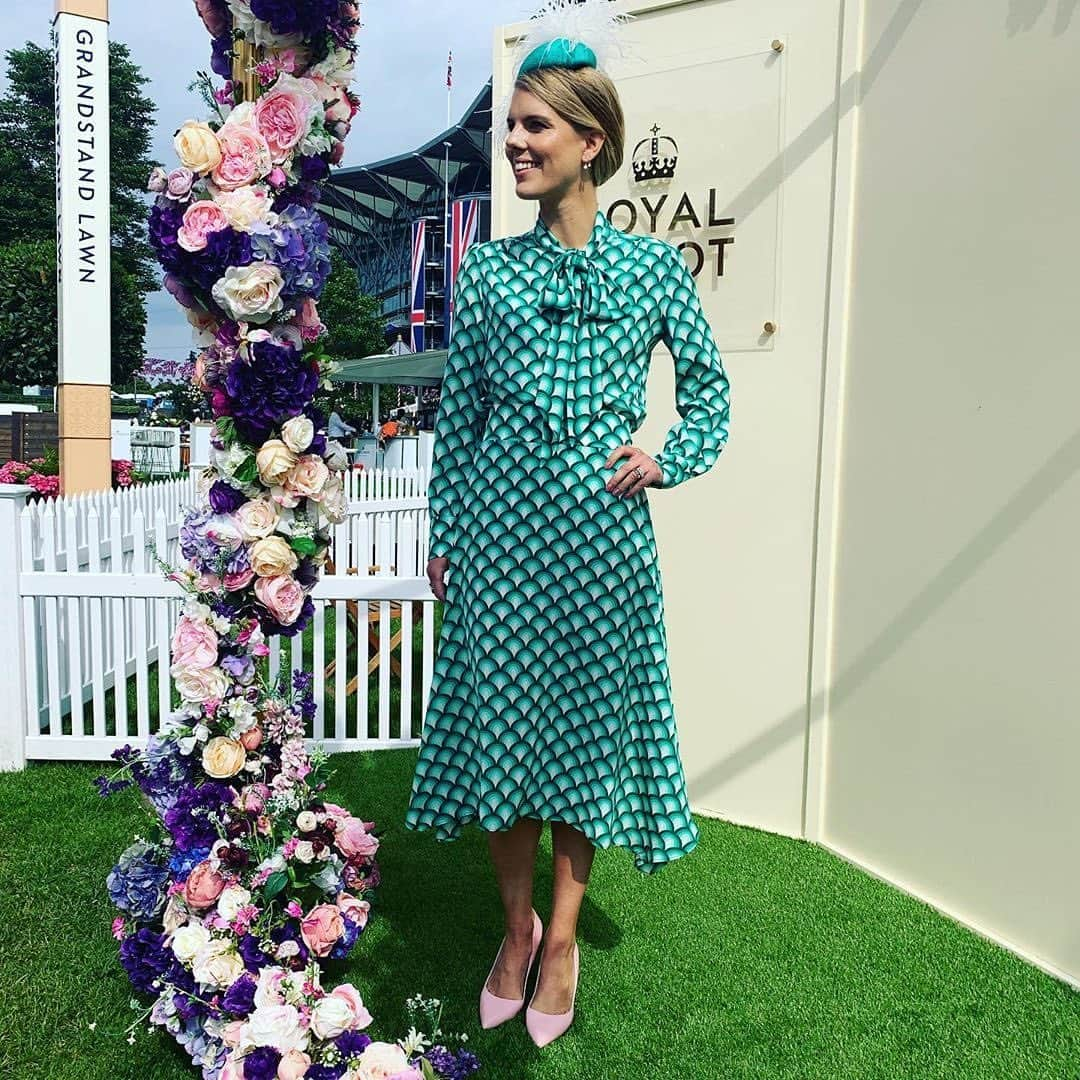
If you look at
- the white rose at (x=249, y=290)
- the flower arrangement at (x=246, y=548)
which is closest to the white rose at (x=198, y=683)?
the flower arrangement at (x=246, y=548)

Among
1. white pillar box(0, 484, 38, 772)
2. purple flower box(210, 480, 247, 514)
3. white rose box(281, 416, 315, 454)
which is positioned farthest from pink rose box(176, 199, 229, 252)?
white pillar box(0, 484, 38, 772)

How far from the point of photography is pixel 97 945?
7.91 feet

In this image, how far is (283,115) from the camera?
1918mm

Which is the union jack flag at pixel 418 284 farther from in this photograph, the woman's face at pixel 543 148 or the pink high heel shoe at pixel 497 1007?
the pink high heel shoe at pixel 497 1007

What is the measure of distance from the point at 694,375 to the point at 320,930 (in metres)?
1.52

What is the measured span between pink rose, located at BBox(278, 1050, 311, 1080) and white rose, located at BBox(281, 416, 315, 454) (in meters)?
1.19

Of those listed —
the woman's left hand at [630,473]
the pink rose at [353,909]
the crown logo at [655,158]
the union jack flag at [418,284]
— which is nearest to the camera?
the woman's left hand at [630,473]

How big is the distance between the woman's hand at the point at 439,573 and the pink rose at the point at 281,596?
0.30 m

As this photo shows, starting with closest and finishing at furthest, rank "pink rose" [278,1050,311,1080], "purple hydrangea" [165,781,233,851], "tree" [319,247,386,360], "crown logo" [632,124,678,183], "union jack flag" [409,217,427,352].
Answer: "pink rose" [278,1050,311,1080] → "purple hydrangea" [165,781,233,851] → "crown logo" [632,124,678,183] → "tree" [319,247,386,360] → "union jack flag" [409,217,427,352]

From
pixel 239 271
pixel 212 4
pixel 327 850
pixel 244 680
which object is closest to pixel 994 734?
pixel 327 850

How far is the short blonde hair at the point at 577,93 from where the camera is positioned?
186cm

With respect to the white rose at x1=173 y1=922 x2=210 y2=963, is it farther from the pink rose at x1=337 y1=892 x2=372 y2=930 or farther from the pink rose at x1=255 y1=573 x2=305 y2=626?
the pink rose at x1=255 y1=573 x2=305 y2=626

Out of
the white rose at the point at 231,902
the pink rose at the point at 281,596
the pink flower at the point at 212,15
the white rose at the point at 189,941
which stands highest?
the pink flower at the point at 212,15

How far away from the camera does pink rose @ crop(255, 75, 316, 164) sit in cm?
191
